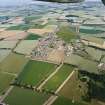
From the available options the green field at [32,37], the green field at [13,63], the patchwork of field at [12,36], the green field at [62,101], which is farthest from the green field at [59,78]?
the patchwork of field at [12,36]

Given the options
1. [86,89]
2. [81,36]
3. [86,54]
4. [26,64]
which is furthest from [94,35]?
[86,89]

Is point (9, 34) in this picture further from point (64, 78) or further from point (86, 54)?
point (64, 78)

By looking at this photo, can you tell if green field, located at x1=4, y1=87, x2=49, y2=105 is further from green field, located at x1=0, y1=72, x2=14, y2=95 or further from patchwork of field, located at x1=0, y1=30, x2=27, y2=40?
patchwork of field, located at x1=0, y1=30, x2=27, y2=40

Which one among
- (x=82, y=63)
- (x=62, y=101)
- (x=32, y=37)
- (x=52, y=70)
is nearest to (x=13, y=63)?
(x=52, y=70)

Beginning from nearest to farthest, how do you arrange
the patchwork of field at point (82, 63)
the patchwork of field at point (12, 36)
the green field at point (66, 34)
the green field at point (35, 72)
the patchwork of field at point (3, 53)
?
the green field at point (35, 72)
the patchwork of field at point (82, 63)
the patchwork of field at point (3, 53)
the green field at point (66, 34)
the patchwork of field at point (12, 36)

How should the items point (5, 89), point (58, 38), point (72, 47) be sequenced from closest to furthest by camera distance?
point (5, 89)
point (72, 47)
point (58, 38)

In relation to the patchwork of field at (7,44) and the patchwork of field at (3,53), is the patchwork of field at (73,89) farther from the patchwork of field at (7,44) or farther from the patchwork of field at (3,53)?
the patchwork of field at (7,44)
